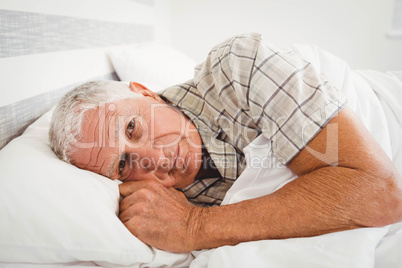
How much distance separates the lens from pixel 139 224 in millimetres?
710

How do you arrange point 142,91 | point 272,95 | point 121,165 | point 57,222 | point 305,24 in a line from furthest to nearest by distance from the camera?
point 305,24 < point 142,91 < point 121,165 < point 272,95 < point 57,222

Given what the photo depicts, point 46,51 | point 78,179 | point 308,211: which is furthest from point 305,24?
point 78,179

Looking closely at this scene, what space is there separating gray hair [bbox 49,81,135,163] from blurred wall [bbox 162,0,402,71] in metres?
1.83

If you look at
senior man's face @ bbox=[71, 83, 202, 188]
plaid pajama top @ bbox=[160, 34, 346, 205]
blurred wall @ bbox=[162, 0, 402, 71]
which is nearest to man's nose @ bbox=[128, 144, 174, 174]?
senior man's face @ bbox=[71, 83, 202, 188]

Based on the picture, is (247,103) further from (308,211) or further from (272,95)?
(308,211)

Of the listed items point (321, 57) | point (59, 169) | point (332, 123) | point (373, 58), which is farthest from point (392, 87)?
point (373, 58)

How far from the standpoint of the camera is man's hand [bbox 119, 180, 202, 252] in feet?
2.31

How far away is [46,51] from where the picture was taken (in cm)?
104

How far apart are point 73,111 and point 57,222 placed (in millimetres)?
317

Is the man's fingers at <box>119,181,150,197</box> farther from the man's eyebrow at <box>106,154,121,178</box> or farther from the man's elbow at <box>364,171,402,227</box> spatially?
the man's elbow at <box>364,171,402,227</box>

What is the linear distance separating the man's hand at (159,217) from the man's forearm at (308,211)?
0.02 m

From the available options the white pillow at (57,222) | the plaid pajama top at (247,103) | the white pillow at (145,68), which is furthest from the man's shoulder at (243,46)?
the white pillow at (145,68)

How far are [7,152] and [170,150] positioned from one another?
401mm

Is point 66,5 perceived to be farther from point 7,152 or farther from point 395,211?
point 395,211
